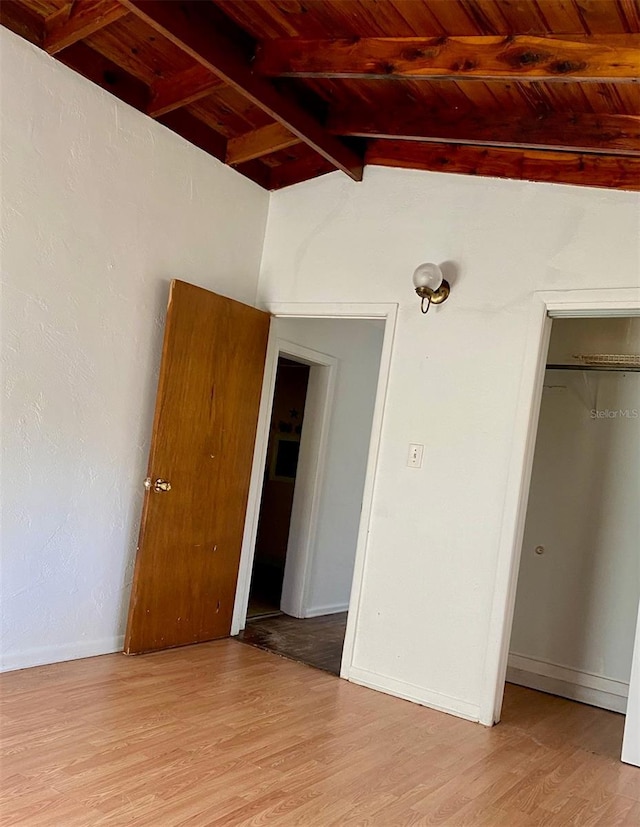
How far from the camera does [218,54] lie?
3029 mm

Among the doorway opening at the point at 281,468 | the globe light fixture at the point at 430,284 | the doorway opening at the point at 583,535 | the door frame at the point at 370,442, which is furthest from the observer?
the doorway opening at the point at 281,468

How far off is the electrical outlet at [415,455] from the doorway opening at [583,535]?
679 millimetres

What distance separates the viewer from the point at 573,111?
3191 mm

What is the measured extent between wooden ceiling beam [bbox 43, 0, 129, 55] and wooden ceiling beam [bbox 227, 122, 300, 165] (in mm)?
1087

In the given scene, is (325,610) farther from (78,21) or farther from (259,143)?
(78,21)

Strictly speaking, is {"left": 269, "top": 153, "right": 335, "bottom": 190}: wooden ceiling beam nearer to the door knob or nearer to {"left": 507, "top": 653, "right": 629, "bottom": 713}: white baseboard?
the door knob

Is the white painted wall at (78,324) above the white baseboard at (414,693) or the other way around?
above

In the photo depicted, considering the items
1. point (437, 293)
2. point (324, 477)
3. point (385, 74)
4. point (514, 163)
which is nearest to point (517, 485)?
point (437, 293)

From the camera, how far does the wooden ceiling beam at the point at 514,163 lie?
335 cm

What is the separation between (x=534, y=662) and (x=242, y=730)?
1977 millimetres

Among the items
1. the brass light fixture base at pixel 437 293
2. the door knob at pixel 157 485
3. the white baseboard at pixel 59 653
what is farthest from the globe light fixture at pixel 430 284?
Result: the white baseboard at pixel 59 653

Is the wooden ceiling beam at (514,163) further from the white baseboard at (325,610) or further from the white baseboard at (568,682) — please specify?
the white baseboard at (325,610)

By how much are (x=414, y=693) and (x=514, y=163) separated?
8.65ft

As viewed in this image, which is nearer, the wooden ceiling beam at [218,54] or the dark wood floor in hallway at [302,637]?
the wooden ceiling beam at [218,54]
